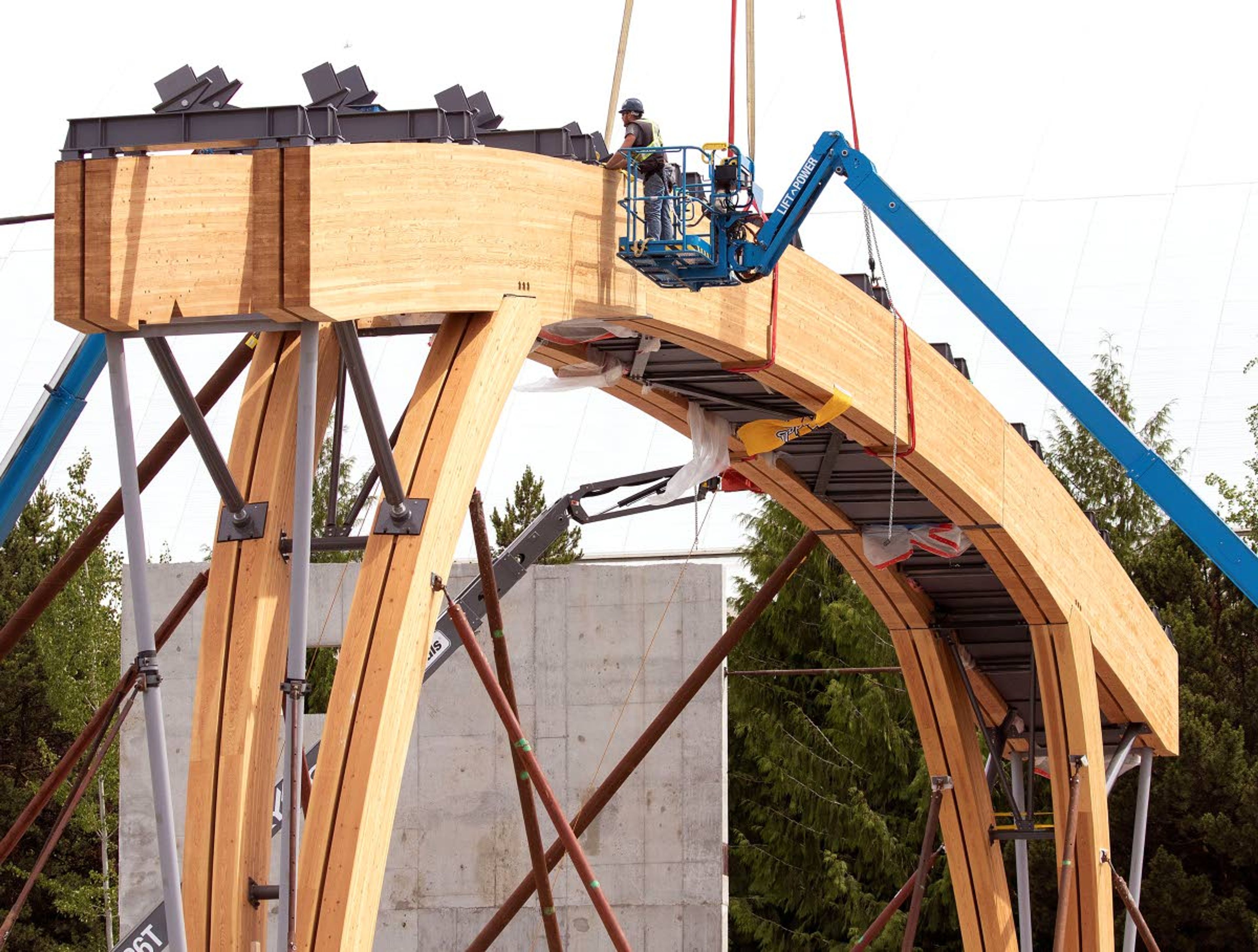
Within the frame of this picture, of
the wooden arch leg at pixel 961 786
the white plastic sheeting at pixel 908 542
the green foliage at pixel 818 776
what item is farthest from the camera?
the green foliage at pixel 818 776

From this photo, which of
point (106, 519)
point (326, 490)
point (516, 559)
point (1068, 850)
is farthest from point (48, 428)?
point (326, 490)

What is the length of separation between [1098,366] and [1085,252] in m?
3.17

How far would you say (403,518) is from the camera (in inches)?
432

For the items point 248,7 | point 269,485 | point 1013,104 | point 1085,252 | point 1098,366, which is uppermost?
point 248,7

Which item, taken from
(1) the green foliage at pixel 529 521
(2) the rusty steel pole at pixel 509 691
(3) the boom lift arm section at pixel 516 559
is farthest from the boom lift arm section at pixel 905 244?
(1) the green foliage at pixel 529 521

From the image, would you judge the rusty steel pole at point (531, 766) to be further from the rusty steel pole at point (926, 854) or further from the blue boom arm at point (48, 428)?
the rusty steel pole at point (926, 854)

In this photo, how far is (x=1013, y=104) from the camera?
4659 centimetres

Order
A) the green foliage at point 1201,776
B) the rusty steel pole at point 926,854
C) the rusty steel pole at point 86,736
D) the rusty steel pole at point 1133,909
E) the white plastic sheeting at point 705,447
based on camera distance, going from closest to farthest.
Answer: the rusty steel pole at point 86,736 → the white plastic sheeting at point 705,447 → the rusty steel pole at point 926,854 → the rusty steel pole at point 1133,909 → the green foliage at point 1201,776

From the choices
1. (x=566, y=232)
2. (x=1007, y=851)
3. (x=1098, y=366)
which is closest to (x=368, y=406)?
(x=566, y=232)

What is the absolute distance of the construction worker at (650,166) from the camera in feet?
42.7

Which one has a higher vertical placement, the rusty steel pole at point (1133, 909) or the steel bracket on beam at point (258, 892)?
the rusty steel pole at point (1133, 909)

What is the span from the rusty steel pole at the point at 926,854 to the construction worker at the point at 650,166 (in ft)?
25.8

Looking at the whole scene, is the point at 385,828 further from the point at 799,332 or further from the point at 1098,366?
the point at 1098,366

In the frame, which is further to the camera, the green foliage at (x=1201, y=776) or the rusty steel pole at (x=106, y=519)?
the green foliage at (x=1201, y=776)
